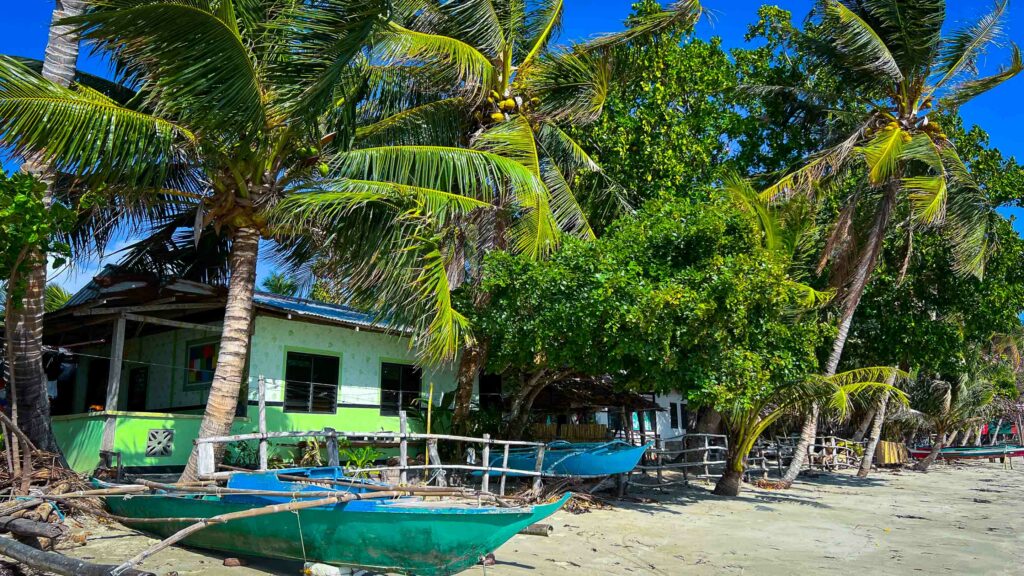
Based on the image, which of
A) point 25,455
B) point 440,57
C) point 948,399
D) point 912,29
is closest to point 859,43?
point 912,29

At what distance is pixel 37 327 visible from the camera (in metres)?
10.9

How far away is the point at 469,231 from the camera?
1483cm

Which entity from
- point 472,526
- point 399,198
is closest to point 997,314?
point 399,198

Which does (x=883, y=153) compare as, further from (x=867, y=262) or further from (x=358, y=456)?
(x=358, y=456)

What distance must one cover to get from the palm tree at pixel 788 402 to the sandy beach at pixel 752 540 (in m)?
0.73

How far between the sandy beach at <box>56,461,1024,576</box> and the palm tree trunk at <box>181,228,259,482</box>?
1601mm

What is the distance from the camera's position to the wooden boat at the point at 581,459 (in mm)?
14227

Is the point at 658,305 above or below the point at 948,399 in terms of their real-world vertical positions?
above

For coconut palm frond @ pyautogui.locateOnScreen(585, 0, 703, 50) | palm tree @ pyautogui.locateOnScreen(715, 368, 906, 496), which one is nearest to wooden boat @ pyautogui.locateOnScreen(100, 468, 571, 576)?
palm tree @ pyautogui.locateOnScreen(715, 368, 906, 496)

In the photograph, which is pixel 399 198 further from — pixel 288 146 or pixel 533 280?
pixel 533 280

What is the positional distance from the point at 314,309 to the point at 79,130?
809 centimetres

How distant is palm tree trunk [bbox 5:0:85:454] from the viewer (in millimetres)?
10781

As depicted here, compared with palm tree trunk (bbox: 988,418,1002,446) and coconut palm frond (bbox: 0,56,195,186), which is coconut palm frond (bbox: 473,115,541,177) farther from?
palm tree trunk (bbox: 988,418,1002,446)

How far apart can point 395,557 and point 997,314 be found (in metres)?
18.1
